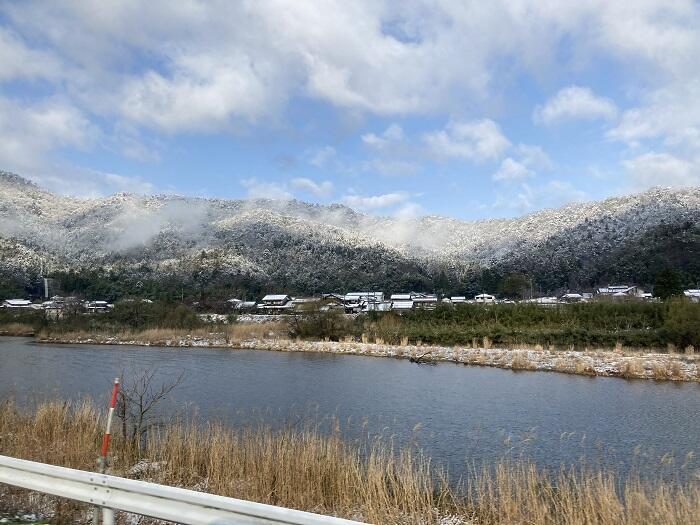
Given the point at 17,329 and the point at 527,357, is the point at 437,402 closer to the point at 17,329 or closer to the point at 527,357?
the point at 527,357

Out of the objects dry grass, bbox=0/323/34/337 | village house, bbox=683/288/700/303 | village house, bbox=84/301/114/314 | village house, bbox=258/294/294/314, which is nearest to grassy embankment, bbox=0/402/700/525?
village house, bbox=683/288/700/303

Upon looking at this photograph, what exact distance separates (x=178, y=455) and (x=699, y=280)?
3441 inches

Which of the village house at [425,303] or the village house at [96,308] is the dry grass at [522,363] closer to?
the village house at [425,303]

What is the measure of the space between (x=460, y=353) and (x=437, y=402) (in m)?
15.1

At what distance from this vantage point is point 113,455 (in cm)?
965

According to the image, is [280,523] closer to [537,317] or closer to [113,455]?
[113,455]

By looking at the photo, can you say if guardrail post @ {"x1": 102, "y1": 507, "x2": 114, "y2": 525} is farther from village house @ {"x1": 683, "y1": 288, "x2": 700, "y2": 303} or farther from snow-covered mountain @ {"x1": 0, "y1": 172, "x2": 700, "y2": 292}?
snow-covered mountain @ {"x1": 0, "y1": 172, "x2": 700, "y2": 292}

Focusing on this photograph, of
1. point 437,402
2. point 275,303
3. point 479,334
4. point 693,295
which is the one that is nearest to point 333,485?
point 437,402

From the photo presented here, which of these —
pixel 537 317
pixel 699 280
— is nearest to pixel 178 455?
pixel 537 317

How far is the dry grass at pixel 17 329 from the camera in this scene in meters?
56.4

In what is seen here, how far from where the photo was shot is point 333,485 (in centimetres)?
835

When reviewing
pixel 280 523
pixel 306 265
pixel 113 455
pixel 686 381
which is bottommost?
pixel 686 381

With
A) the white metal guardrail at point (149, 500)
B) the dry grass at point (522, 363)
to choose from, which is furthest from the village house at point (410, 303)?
the white metal guardrail at point (149, 500)

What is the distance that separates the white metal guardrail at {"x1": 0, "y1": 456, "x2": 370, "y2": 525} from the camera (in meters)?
4.36
